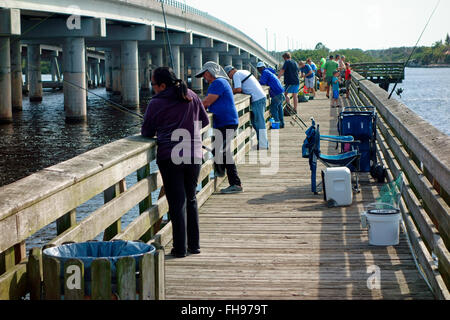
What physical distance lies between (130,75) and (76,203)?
4725 cm

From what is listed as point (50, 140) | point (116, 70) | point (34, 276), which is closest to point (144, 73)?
point (116, 70)

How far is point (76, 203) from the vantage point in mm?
5039

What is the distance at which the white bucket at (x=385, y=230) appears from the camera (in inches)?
289

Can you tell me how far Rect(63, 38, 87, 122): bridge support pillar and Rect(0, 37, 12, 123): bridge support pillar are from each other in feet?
9.79

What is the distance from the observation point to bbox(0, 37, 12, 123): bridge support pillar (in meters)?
38.0

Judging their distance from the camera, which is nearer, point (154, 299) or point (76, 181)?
point (154, 299)

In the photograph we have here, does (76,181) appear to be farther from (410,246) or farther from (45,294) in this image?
(410,246)

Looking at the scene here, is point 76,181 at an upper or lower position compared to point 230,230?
upper

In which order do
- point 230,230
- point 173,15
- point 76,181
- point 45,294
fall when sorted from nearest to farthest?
1. point 45,294
2. point 76,181
3. point 230,230
4. point 173,15

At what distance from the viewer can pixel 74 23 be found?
1599 inches

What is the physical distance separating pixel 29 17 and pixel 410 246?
4010cm

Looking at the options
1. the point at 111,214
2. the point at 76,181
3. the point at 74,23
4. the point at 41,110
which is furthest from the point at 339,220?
the point at 41,110

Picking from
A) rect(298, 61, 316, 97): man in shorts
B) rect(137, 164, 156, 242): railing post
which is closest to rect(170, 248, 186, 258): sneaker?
rect(137, 164, 156, 242): railing post

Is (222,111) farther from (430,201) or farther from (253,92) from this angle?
(430,201)
